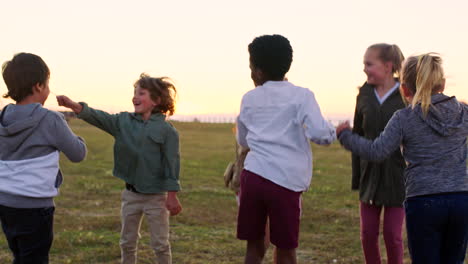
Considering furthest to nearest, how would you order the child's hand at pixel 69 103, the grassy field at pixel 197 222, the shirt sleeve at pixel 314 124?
the grassy field at pixel 197 222 < the child's hand at pixel 69 103 < the shirt sleeve at pixel 314 124

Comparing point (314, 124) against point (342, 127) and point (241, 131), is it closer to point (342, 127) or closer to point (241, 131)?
point (342, 127)

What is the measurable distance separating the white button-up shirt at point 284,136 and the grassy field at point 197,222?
10.1 ft

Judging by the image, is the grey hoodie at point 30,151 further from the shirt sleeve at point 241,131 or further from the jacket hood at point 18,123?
the shirt sleeve at point 241,131

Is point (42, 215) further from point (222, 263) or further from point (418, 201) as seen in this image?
point (222, 263)

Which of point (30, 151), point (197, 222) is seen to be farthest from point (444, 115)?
point (197, 222)

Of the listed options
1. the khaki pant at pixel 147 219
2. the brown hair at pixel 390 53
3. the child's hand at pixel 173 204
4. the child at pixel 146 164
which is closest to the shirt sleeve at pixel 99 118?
the child at pixel 146 164

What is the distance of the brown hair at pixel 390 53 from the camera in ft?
16.6

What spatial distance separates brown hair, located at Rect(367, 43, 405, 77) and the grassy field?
9.42ft

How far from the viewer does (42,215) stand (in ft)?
13.8

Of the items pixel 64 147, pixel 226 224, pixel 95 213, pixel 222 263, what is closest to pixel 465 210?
pixel 64 147

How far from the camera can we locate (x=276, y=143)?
13.2ft

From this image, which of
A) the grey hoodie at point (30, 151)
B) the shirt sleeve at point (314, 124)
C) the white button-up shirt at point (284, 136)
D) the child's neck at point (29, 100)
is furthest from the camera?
the child's neck at point (29, 100)

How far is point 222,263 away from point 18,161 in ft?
10.5

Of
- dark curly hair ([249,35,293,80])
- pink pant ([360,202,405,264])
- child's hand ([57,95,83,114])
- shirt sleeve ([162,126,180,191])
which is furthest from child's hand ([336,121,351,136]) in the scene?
child's hand ([57,95,83,114])
